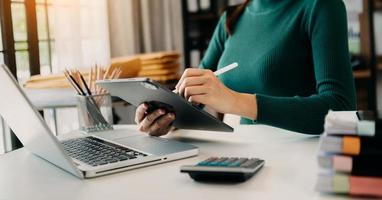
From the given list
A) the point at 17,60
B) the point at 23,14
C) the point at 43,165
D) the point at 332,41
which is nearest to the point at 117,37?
the point at 23,14

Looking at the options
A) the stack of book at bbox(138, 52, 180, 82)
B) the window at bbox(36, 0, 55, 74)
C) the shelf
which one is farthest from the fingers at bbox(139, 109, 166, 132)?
the shelf

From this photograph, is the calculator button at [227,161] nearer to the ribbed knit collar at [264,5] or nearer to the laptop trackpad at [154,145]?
the laptop trackpad at [154,145]

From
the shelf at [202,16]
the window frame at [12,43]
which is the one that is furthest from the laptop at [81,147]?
the shelf at [202,16]

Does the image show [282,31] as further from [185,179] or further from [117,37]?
[117,37]

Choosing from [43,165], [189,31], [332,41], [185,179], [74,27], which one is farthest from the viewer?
[189,31]

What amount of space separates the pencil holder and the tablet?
0.06 metres

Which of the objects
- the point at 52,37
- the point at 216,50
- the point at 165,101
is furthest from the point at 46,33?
the point at 165,101

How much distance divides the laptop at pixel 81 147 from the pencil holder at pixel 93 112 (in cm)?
14

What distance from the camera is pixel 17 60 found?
5.35 ft

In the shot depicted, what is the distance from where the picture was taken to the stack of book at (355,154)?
2.04 feet

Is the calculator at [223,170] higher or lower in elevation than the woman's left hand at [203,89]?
lower

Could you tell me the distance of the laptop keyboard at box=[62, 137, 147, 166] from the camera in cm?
89

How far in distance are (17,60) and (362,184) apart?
4.22 feet

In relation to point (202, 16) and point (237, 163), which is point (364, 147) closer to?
point (237, 163)
